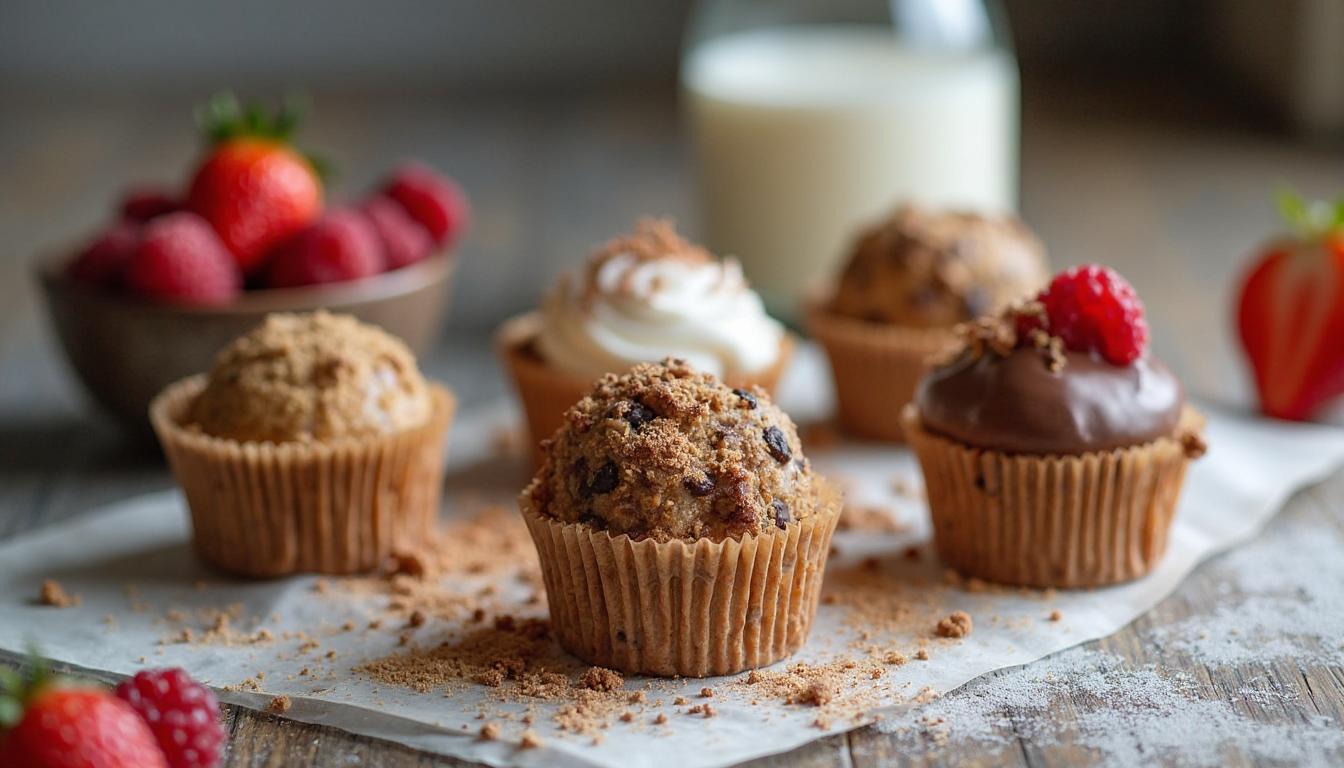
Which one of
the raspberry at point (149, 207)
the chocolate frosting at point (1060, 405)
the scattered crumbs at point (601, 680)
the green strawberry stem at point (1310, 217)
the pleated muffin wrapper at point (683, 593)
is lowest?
the scattered crumbs at point (601, 680)

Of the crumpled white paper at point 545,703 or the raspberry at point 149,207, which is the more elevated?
the raspberry at point 149,207

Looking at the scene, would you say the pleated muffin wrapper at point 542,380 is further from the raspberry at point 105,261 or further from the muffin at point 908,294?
the raspberry at point 105,261

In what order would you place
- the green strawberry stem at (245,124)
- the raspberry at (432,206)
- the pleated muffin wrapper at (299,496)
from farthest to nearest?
the raspberry at (432,206), the green strawberry stem at (245,124), the pleated muffin wrapper at (299,496)

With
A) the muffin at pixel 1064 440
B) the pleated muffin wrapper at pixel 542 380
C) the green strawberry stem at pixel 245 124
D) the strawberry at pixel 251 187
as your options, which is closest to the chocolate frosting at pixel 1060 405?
the muffin at pixel 1064 440

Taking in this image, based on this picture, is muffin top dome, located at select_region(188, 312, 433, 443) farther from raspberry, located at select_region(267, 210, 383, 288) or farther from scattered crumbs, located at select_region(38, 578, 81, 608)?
raspberry, located at select_region(267, 210, 383, 288)

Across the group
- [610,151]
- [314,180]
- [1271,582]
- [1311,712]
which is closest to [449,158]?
[610,151]

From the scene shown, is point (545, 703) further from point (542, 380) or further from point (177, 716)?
point (542, 380)

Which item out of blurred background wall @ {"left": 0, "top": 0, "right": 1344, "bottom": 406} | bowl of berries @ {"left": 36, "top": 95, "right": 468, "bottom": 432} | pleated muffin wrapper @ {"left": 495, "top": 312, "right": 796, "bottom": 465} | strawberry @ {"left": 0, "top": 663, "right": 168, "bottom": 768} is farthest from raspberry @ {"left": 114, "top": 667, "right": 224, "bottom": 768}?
blurred background wall @ {"left": 0, "top": 0, "right": 1344, "bottom": 406}
